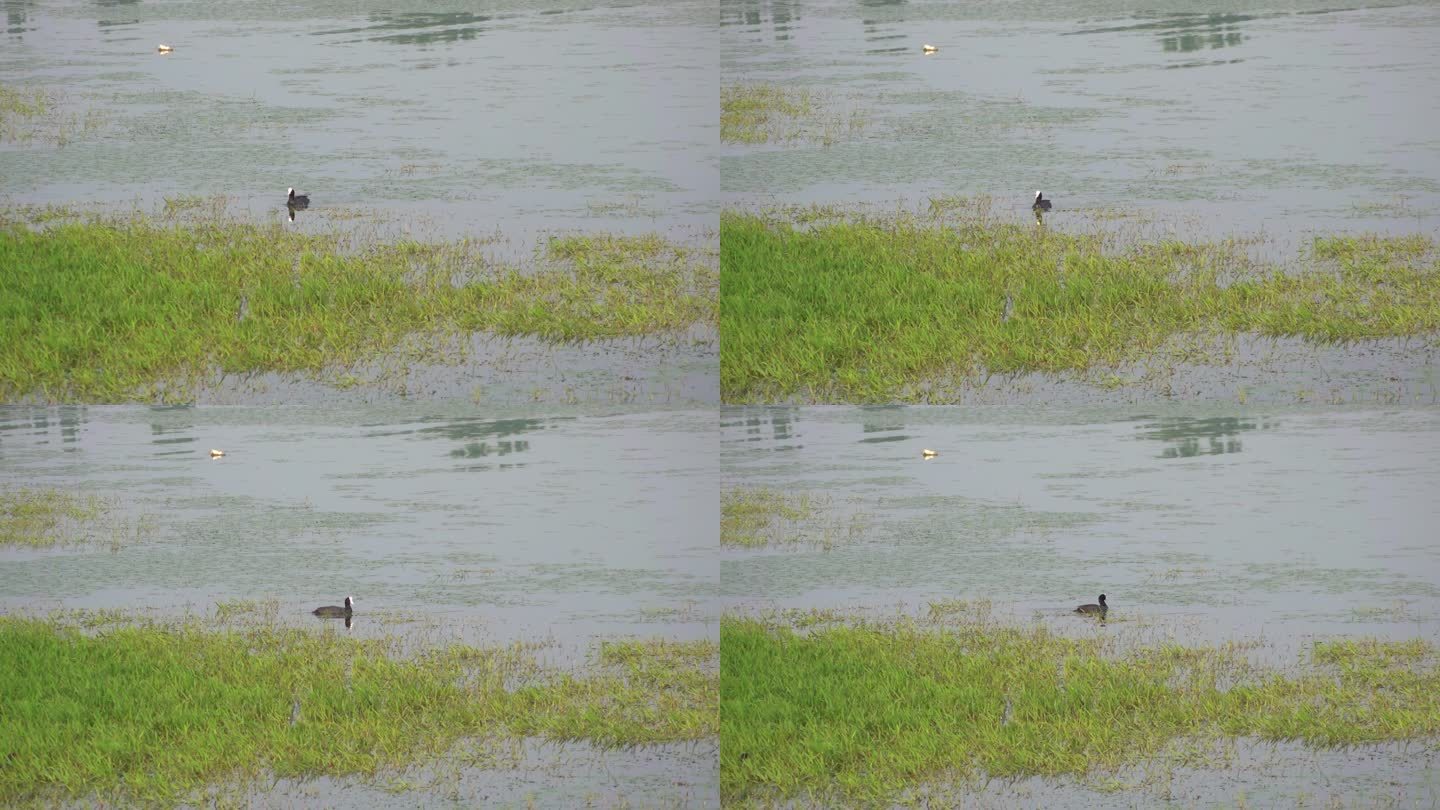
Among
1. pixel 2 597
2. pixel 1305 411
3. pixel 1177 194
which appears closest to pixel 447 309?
pixel 2 597

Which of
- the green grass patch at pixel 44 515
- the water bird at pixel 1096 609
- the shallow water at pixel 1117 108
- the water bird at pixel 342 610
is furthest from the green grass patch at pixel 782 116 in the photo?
the green grass patch at pixel 44 515

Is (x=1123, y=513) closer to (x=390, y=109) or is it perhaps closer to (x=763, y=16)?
(x=763, y=16)

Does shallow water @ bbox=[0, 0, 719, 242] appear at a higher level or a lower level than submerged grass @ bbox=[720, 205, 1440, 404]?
higher

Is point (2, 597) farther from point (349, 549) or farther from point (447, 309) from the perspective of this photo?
point (447, 309)

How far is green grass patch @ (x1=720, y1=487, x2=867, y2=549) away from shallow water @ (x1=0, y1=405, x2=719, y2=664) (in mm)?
63

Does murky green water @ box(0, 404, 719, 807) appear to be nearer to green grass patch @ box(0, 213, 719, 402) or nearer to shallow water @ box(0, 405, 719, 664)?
shallow water @ box(0, 405, 719, 664)

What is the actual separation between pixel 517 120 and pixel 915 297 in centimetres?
129

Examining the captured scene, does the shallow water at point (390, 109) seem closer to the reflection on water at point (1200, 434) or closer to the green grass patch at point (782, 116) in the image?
the green grass patch at point (782, 116)

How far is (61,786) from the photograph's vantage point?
13.7 feet

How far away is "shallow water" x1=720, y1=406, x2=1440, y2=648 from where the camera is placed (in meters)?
4.15

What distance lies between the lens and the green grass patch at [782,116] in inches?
170

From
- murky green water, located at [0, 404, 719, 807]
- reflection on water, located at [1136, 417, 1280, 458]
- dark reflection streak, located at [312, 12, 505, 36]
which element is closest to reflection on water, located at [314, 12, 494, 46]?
dark reflection streak, located at [312, 12, 505, 36]

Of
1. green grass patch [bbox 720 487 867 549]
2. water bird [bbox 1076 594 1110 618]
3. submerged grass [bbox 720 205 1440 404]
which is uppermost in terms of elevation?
submerged grass [bbox 720 205 1440 404]

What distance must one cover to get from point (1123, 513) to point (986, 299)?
0.73m
